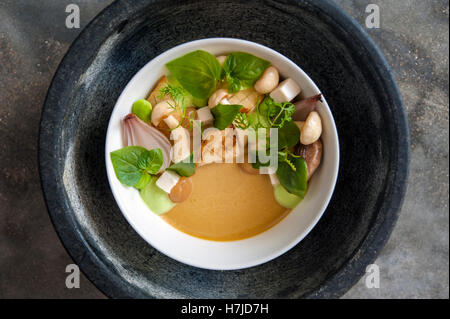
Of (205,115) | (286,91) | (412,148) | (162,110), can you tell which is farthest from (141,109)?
(412,148)

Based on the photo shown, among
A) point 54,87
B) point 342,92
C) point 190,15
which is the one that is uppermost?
point 190,15

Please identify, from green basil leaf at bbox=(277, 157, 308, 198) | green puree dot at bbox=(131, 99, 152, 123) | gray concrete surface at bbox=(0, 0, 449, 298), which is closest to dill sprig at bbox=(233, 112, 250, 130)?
green basil leaf at bbox=(277, 157, 308, 198)

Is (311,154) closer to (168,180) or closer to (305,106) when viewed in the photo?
(305,106)

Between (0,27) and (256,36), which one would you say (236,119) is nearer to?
(256,36)

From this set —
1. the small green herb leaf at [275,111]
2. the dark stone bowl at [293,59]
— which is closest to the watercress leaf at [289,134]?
the small green herb leaf at [275,111]

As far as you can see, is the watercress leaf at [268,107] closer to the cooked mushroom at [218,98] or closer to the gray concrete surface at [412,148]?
the cooked mushroom at [218,98]
